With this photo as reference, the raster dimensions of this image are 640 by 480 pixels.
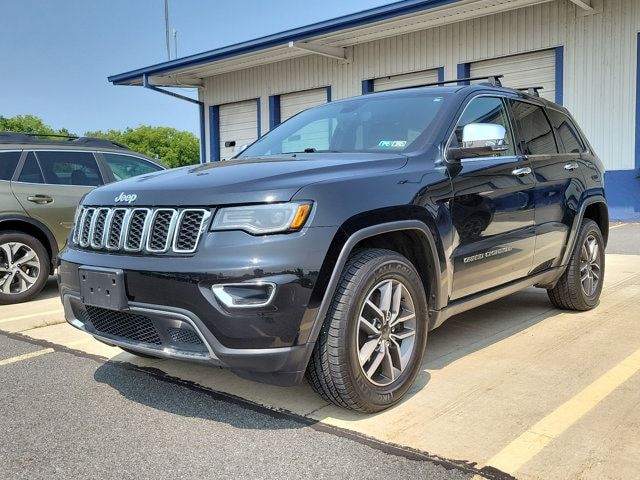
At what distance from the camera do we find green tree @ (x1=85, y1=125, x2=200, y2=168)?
253ft

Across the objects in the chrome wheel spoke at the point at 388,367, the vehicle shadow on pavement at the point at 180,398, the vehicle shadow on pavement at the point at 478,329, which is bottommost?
the vehicle shadow on pavement at the point at 180,398

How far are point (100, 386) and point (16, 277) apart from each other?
322 centimetres

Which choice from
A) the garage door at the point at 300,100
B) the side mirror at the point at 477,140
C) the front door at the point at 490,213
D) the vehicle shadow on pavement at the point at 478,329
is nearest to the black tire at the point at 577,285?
the vehicle shadow on pavement at the point at 478,329

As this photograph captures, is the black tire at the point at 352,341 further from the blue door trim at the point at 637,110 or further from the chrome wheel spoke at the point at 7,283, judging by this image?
the blue door trim at the point at 637,110

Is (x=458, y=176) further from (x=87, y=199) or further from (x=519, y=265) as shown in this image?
(x=87, y=199)

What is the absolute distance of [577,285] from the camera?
16.7ft

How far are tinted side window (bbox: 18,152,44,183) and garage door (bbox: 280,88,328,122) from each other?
12.4m

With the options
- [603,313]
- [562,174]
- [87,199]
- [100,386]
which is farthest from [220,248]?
[603,313]

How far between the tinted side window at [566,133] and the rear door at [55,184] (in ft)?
15.3

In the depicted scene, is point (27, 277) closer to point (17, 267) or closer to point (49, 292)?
point (17, 267)

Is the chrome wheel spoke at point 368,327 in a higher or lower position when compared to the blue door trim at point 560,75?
lower

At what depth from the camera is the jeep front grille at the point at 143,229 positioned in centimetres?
285

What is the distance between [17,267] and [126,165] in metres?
1.77

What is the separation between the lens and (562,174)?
15.7 ft
